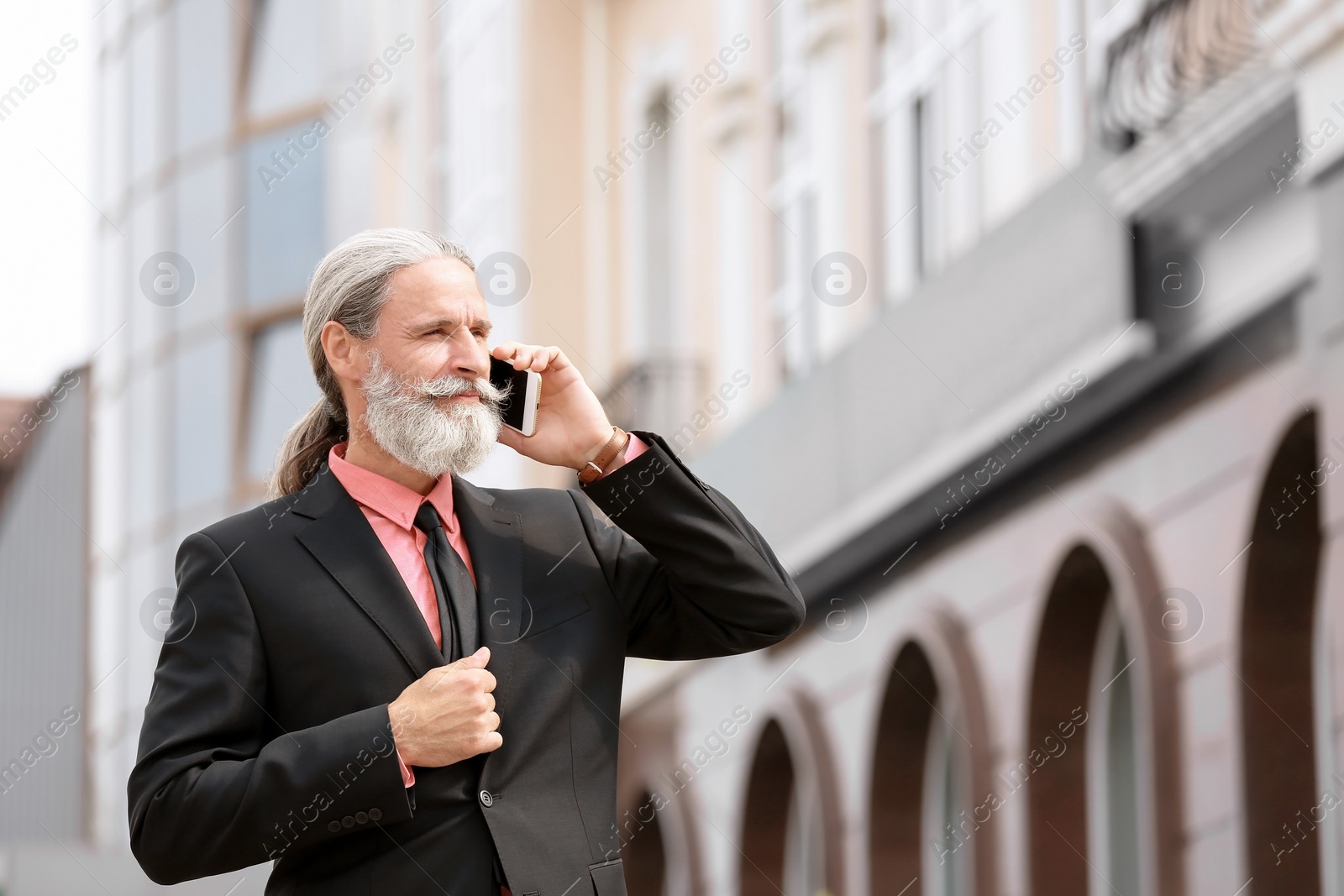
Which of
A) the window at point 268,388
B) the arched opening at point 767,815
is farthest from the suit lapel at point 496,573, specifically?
the window at point 268,388

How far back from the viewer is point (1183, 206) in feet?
23.4

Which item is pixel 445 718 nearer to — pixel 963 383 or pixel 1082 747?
pixel 1082 747

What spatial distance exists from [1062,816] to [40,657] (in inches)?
994

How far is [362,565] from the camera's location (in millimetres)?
2449

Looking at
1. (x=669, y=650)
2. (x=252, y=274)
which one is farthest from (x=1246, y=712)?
(x=252, y=274)

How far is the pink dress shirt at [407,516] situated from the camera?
2482mm

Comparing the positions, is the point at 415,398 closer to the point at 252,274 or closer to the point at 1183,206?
the point at 1183,206

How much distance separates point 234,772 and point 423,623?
12.4 inches

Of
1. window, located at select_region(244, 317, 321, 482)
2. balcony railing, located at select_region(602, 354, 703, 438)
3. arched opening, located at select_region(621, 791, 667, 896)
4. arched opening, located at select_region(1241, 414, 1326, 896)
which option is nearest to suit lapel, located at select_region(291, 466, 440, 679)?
arched opening, located at select_region(1241, 414, 1326, 896)

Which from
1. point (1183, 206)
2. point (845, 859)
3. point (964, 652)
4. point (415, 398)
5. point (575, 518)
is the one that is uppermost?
point (415, 398)

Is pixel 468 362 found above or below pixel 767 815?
above

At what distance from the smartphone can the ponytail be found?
28cm

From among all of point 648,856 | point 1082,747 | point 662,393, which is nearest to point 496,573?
point 1082,747

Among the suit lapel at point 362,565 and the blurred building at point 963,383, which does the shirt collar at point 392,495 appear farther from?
the blurred building at point 963,383
